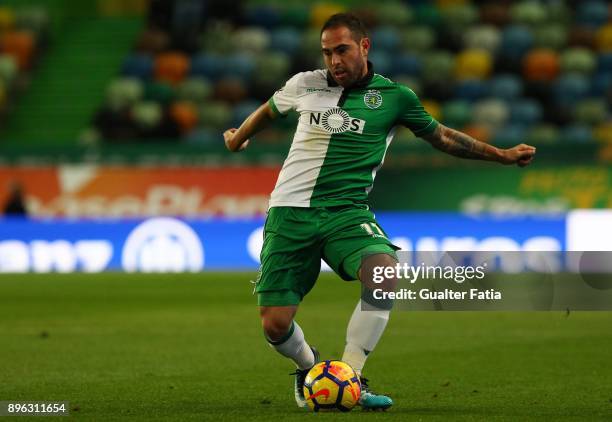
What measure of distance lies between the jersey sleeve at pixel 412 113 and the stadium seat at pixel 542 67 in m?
19.2

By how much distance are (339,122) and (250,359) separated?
3.29 meters

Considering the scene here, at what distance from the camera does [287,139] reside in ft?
77.0

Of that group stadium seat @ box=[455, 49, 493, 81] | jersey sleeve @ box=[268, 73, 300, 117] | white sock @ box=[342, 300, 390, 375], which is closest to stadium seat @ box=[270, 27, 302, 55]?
stadium seat @ box=[455, 49, 493, 81]

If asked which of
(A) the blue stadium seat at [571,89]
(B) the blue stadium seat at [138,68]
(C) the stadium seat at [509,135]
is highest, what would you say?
(B) the blue stadium seat at [138,68]

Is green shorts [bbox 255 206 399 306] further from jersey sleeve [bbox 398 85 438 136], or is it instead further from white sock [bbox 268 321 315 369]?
jersey sleeve [bbox 398 85 438 136]

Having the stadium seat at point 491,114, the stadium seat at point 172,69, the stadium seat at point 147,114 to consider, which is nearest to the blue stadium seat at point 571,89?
the stadium seat at point 491,114

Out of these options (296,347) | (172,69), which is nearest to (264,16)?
(172,69)

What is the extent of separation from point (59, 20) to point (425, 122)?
23.9 m

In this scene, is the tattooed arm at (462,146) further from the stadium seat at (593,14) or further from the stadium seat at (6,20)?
the stadium seat at (6,20)

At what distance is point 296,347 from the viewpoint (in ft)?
24.1

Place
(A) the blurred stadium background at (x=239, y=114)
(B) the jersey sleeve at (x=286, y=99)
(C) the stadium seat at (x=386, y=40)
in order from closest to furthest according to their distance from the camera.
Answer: (B) the jersey sleeve at (x=286, y=99), (A) the blurred stadium background at (x=239, y=114), (C) the stadium seat at (x=386, y=40)

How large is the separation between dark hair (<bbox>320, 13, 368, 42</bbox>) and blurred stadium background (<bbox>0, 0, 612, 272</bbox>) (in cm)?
1313

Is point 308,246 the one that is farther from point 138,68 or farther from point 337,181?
point 138,68

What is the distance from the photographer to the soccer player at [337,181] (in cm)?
710
